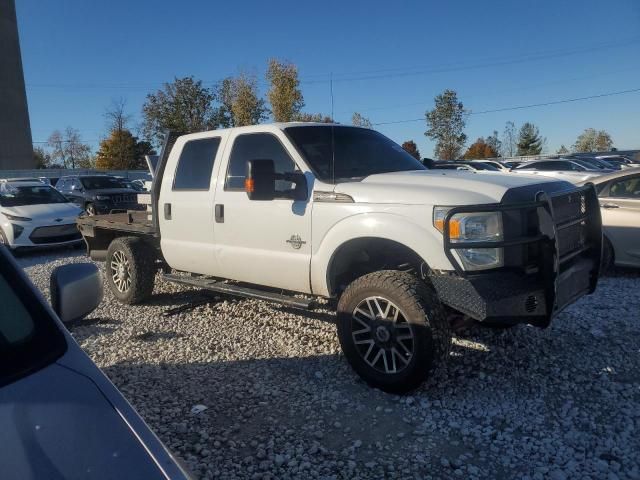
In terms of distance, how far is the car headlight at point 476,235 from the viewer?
131 inches

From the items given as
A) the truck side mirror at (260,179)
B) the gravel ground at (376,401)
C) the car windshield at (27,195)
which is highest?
the truck side mirror at (260,179)

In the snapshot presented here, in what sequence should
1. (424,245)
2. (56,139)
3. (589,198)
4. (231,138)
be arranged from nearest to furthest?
1. (424,245)
2. (589,198)
3. (231,138)
4. (56,139)

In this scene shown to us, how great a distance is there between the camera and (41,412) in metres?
1.44

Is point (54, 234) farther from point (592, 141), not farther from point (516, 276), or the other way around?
point (592, 141)

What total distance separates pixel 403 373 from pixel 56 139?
88.0 m

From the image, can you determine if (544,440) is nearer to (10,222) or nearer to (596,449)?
(596,449)

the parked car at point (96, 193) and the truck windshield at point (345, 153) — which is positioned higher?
the truck windshield at point (345, 153)

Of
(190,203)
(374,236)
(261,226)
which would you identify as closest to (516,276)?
(374,236)

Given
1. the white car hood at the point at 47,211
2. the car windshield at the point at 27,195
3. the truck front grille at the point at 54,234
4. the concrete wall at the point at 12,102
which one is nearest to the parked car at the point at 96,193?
the car windshield at the point at 27,195

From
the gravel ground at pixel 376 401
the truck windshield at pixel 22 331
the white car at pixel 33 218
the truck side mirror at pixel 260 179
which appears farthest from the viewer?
the white car at pixel 33 218

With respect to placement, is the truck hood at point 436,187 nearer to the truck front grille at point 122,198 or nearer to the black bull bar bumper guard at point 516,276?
the black bull bar bumper guard at point 516,276

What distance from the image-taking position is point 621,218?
6973mm

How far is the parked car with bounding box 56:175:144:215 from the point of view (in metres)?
15.4

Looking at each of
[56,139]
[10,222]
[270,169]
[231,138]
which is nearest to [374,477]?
[270,169]
